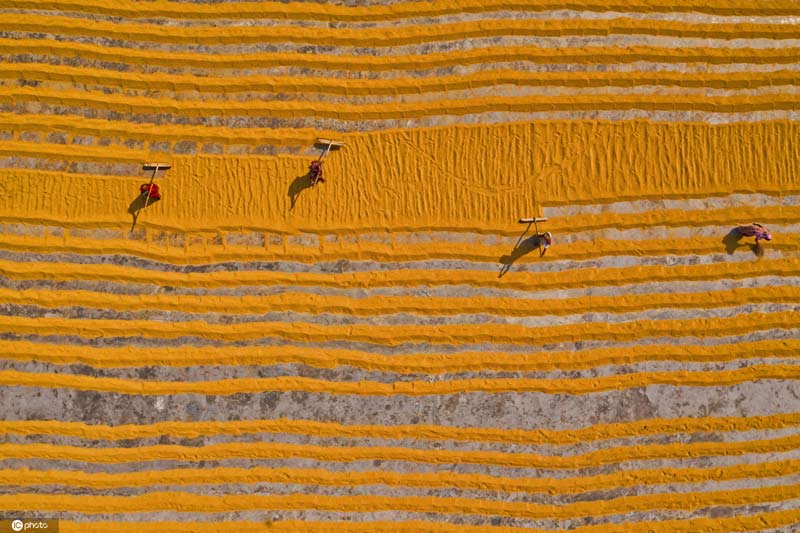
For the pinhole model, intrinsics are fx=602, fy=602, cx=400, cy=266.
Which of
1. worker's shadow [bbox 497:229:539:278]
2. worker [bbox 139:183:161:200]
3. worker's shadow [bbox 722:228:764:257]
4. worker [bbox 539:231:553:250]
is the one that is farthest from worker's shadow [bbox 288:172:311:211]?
worker's shadow [bbox 722:228:764:257]

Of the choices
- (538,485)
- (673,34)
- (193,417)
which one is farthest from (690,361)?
(193,417)

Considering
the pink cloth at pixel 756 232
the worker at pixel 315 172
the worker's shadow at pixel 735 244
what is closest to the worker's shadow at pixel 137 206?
the worker at pixel 315 172

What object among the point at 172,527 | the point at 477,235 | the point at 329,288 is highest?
the point at 477,235

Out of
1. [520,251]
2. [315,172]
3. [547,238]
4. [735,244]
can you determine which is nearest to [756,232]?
[735,244]

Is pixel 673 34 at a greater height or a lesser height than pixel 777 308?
greater

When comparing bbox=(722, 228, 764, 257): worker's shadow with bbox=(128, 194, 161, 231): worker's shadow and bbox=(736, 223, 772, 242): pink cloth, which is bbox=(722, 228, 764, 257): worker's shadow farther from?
bbox=(128, 194, 161, 231): worker's shadow

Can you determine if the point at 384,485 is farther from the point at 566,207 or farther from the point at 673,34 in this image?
the point at 673,34

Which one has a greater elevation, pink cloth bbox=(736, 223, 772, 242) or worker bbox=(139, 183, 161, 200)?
worker bbox=(139, 183, 161, 200)
